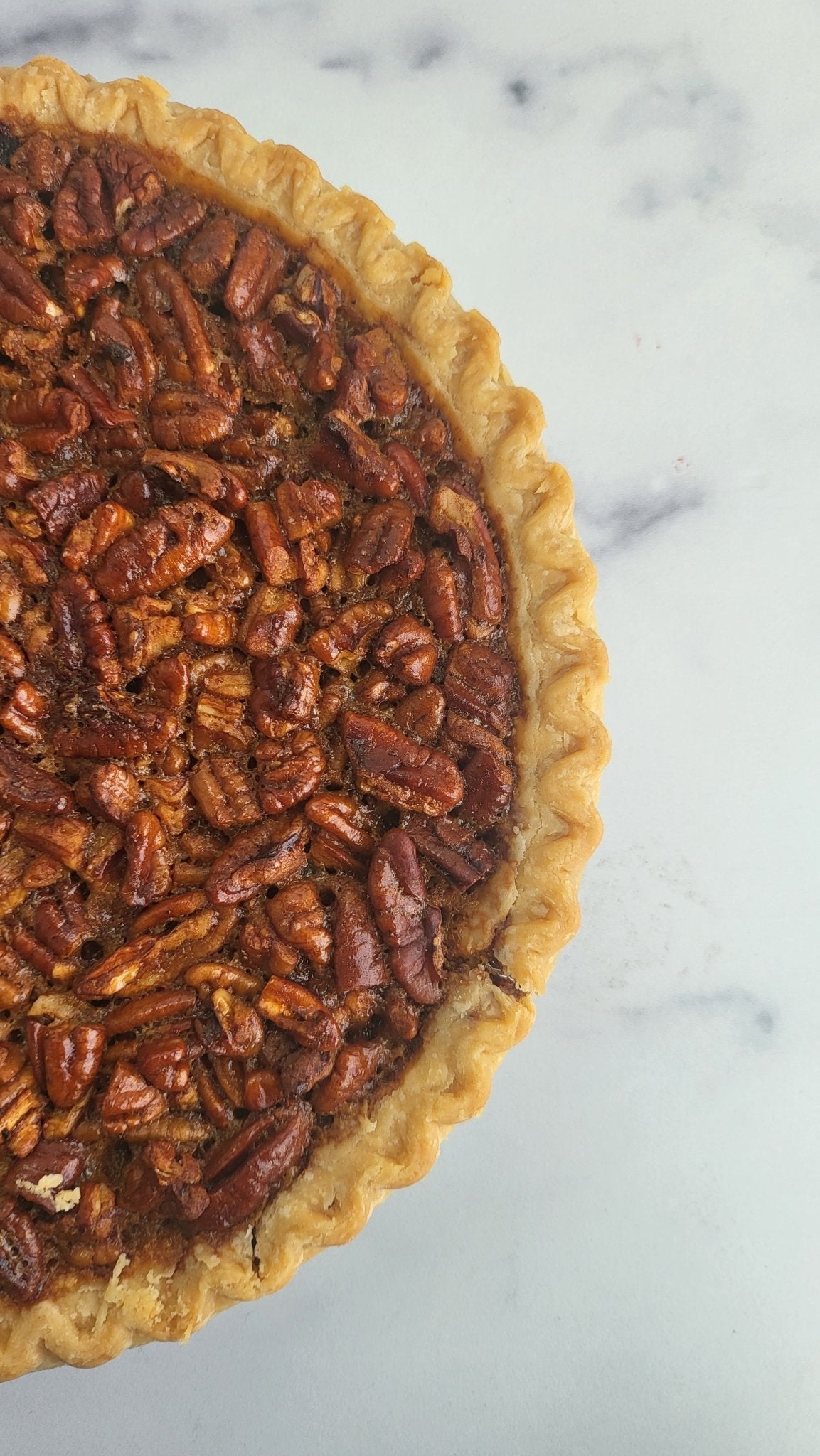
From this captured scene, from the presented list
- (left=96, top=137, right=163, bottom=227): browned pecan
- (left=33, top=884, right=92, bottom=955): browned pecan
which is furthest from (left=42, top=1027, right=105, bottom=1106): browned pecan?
(left=96, top=137, right=163, bottom=227): browned pecan

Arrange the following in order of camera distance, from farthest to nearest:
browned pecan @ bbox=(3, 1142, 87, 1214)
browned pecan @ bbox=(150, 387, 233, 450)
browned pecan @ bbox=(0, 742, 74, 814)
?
browned pecan @ bbox=(150, 387, 233, 450), browned pecan @ bbox=(0, 742, 74, 814), browned pecan @ bbox=(3, 1142, 87, 1214)

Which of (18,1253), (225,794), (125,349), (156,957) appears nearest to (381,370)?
(125,349)

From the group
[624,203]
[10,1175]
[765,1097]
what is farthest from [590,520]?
[10,1175]

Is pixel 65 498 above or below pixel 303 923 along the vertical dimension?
above

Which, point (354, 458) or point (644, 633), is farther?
point (644, 633)

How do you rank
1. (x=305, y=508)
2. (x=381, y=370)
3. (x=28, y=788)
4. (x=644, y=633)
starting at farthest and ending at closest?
(x=644, y=633), (x=381, y=370), (x=305, y=508), (x=28, y=788)

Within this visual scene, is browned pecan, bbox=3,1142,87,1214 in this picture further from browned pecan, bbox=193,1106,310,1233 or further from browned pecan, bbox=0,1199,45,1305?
browned pecan, bbox=193,1106,310,1233

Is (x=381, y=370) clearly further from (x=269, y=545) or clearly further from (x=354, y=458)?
(x=269, y=545)
